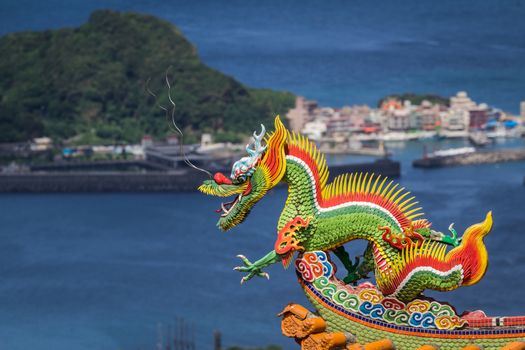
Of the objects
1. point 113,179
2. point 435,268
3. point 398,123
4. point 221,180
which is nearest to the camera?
point 435,268

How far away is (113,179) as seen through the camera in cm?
9044

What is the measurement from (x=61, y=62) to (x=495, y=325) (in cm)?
8786

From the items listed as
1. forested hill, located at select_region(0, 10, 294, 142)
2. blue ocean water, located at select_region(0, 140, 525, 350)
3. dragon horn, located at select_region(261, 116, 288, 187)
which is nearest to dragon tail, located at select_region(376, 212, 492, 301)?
dragon horn, located at select_region(261, 116, 288, 187)

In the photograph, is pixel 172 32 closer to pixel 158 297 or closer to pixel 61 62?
pixel 61 62

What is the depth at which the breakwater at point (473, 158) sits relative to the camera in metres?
94.1

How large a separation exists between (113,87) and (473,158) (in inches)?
877

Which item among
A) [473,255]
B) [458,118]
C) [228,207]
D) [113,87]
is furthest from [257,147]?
[458,118]

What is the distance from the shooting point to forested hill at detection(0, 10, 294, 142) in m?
105

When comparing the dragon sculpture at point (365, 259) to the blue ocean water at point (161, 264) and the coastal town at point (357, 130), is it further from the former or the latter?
the coastal town at point (357, 130)

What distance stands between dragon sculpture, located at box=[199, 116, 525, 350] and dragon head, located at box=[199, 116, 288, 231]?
0.01 metres

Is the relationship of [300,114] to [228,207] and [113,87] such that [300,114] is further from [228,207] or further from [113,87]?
[228,207]

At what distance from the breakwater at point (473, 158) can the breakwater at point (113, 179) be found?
9.51 ft

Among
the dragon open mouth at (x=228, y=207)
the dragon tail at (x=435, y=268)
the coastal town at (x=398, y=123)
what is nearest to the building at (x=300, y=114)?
the coastal town at (x=398, y=123)

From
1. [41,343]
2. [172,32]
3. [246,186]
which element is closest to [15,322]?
[41,343]
